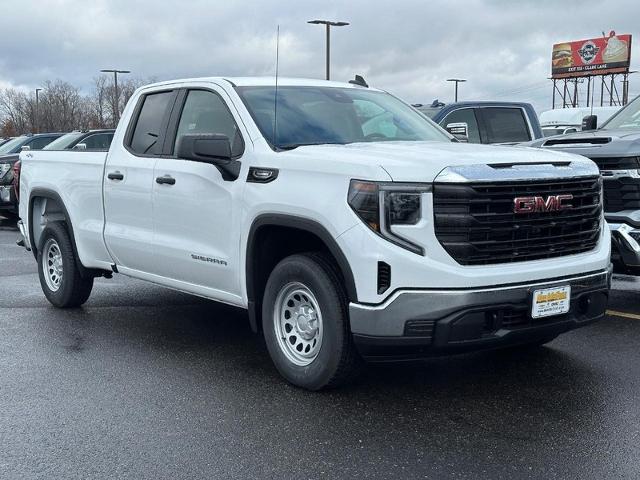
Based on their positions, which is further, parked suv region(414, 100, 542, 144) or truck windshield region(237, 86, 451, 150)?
parked suv region(414, 100, 542, 144)

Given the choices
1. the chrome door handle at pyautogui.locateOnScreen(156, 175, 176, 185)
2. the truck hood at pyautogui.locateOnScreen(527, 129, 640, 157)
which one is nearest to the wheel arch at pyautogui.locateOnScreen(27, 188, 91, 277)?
the chrome door handle at pyautogui.locateOnScreen(156, 175, 176, 185)

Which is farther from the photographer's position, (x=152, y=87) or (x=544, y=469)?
(x=152, y=87)

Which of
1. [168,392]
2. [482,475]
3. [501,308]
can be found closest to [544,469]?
[482,475]

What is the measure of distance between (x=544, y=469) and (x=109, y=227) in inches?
164

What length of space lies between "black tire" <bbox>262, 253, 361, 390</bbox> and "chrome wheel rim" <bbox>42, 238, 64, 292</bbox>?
3.39 m

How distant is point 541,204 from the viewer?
476 centimetres

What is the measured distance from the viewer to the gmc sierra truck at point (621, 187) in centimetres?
648

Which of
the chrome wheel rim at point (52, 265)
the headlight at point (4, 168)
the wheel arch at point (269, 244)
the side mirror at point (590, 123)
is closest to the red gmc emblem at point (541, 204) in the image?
the wheel arch at point (269, 244)

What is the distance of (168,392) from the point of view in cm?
518

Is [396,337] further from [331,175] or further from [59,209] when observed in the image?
[59,209]

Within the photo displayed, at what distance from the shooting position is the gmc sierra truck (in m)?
6.48

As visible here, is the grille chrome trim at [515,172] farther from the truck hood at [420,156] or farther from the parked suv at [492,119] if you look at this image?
the parked suv at [492,119]

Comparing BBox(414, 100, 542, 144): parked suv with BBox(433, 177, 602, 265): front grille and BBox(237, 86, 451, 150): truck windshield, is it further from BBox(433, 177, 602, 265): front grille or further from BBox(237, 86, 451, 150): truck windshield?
BBox(433, 177, 602, 265): front grille

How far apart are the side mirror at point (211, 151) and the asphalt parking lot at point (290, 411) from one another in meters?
1.35
